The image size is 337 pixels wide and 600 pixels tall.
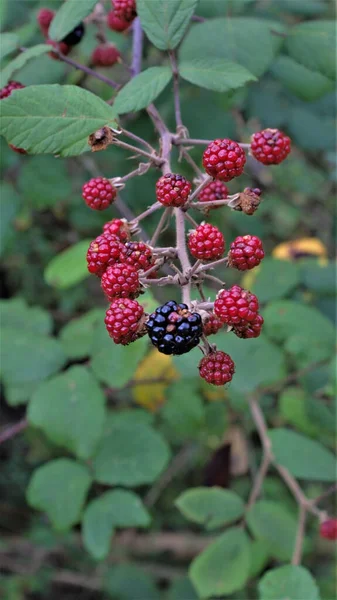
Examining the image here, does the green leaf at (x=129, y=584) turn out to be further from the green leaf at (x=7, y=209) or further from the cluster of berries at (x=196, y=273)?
the cluster of berries at (x=196, y=273)

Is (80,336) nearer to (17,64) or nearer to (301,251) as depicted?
(17,64)

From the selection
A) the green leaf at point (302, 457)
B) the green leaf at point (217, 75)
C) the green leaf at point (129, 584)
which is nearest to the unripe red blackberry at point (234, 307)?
the green leaf at point (217, 75)

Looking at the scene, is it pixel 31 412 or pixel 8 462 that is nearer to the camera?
pixel 31 412

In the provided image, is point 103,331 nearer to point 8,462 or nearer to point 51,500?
point 51,500

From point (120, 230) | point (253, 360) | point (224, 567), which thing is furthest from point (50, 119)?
point (224, 567)

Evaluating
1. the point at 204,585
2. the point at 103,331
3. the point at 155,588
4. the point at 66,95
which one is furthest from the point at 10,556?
the point at 66,95
